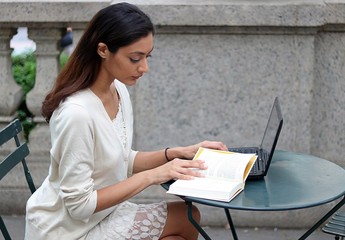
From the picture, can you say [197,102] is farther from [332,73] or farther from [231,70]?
[332,73]

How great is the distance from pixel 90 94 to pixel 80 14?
166cm

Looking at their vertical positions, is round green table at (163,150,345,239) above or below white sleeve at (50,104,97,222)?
below

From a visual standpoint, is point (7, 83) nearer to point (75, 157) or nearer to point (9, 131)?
point (9, 131)

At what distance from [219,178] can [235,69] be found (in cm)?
168

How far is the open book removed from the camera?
9.52 ft

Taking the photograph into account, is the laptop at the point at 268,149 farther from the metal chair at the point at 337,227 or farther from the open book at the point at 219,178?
the metal chair at the point at 337,227

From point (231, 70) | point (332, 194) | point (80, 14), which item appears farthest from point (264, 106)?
point (332, 194)

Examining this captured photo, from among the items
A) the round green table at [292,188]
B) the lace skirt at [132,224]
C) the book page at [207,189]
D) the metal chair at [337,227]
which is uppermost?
the book page at [207,189]

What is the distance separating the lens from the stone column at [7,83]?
4.86 meters

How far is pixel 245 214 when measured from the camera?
480 cm

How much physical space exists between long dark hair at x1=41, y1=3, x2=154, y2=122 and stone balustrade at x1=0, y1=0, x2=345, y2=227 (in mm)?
1496

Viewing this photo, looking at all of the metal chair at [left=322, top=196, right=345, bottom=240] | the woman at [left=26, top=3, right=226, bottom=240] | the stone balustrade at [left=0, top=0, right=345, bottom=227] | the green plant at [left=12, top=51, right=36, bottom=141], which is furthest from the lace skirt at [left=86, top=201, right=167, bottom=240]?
the green plant at [left=12, top=51, right=36, bottom=141]

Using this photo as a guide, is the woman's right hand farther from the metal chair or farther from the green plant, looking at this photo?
the green plant

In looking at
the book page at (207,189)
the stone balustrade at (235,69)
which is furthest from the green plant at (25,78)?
the book page at (207,189)
